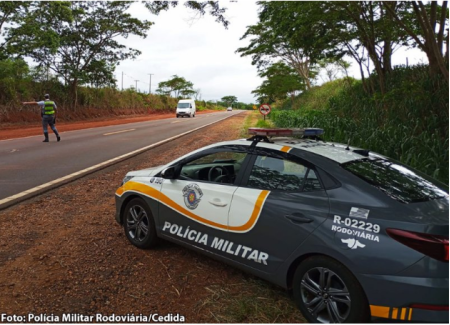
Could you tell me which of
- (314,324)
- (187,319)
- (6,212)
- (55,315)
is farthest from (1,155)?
(314,324)

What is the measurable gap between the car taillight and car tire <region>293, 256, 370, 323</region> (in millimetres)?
446

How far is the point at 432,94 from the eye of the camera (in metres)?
8.34

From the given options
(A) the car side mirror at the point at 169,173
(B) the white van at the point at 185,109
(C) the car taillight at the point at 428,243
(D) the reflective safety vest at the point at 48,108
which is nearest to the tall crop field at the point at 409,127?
(C) the car taillight at the point at 428,243

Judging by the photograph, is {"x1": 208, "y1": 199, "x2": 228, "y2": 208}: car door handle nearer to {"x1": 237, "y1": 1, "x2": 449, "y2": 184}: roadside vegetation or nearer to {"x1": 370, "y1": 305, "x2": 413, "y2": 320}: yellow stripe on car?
{"x1": 370, "y1": 305, "x2": 413, "y2": 320}: yellow stripe on car

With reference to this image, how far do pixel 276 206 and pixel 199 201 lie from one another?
35.7 inches

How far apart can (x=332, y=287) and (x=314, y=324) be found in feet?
1.13

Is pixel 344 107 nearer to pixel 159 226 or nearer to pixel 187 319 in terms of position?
pixel 159 226

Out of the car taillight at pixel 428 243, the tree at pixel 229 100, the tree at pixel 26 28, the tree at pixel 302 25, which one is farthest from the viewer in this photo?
the tree at pixel 229 100

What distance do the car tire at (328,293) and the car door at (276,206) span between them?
21 centimetres

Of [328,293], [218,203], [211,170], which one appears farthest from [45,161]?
[328,293]

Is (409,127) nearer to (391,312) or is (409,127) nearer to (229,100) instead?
(391,312)

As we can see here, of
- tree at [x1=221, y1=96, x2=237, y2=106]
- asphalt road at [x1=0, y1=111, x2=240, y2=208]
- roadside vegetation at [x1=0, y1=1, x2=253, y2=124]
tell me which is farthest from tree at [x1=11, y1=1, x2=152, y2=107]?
tree at [x1=221, y1=96, x2=237, y2=106]

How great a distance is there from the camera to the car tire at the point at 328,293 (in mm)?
2309

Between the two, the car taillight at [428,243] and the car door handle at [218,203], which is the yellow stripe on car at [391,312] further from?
the car door handle at [218,203]
